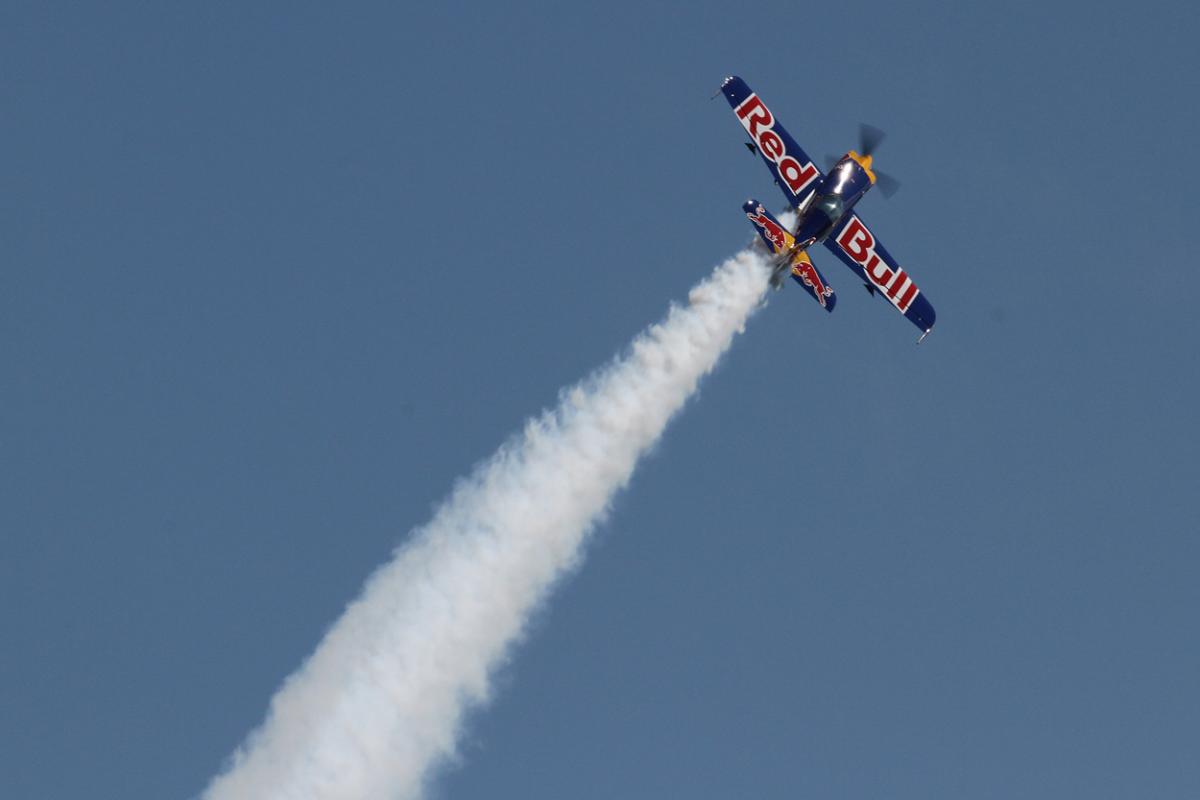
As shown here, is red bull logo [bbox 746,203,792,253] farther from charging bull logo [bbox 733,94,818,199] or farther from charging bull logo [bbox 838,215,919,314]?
charging bull logo [bbox 838,215,919,314]

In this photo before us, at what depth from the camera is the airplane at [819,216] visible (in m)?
56.3

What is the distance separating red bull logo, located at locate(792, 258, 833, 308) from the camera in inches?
2216

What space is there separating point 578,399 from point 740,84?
13.0 metres

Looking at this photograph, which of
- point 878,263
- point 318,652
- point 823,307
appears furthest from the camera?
point 878,263

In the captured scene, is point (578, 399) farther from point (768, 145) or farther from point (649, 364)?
point (768, 145)

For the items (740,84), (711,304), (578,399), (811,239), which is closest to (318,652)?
(578,399)

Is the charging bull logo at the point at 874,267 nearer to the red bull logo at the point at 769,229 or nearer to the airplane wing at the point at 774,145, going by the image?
the airplane wing at the point at 774,145

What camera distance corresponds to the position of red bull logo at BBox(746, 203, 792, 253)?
55.8 meters

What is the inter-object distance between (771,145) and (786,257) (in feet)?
17.3

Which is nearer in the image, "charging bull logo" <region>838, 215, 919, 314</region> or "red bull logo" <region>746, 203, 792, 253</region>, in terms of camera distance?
"red bull logo" <region>746, 203, 792, 253</region>

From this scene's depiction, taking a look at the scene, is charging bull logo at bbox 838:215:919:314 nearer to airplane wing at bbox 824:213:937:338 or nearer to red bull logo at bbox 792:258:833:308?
airplane wing at bbox 824:213:937:338

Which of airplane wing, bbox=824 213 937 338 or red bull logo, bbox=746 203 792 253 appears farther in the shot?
airplane wing, bbox=824 213 937 338

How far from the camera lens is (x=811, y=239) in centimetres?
5672

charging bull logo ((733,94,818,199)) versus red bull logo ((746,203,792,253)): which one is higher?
charging bull logo ((733,94,818,199))
